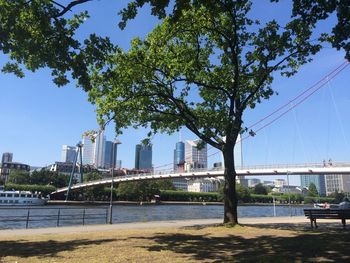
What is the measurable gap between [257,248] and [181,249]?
6.30 ft

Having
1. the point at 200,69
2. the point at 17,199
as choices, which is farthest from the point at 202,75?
the point at 17,199

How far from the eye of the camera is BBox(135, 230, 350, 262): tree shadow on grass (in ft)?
27.9

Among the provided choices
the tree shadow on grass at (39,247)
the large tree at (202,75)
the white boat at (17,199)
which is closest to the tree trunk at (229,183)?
the large tree at (202,75)

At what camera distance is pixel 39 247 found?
34.1 feet

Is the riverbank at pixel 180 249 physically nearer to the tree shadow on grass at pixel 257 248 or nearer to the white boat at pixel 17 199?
the tree shadow on grass at pixel 257 248

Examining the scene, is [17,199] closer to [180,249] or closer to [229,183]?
[229,183]

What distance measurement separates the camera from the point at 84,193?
12100 cm

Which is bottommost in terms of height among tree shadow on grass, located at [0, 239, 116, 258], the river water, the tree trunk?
tree shadow on grass, located at [0, 239, 116, 258]

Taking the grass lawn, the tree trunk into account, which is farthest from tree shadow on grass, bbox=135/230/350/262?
the tree trunk

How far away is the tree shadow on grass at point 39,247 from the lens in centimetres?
936

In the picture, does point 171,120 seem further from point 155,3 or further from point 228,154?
point 155,3

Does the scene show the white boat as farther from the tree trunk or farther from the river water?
the tree trunk

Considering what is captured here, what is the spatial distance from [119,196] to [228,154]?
102 meters

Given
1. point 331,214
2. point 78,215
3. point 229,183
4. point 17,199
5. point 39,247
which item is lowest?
point 39,247
